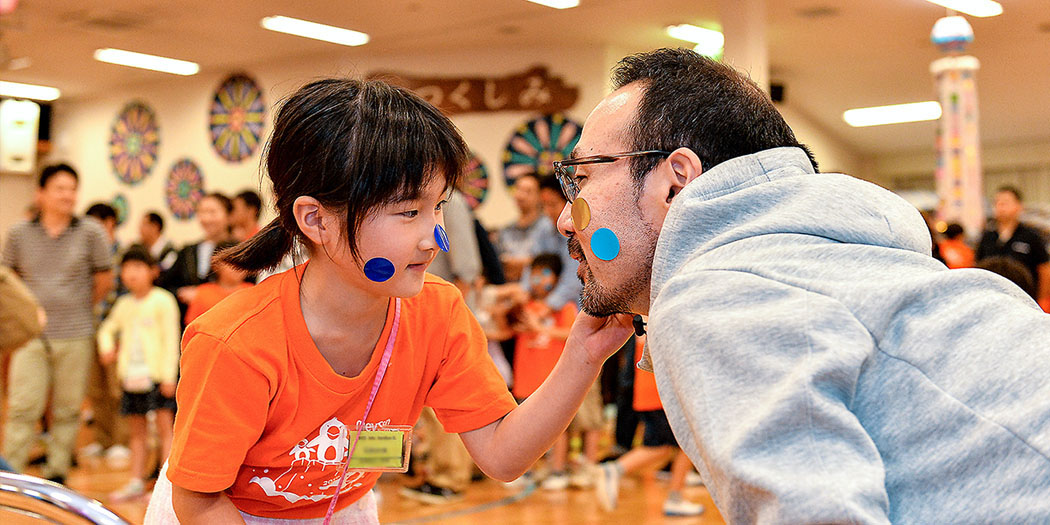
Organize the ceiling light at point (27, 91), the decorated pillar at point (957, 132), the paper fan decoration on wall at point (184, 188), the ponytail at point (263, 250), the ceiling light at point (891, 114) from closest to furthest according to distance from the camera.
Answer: the ponytail at point (263, 250) → the decorated pillar at point (957, 132) → the paper fan decoration on wall at point (184, 188) → the ceiling light at point (27, 91) → the ceiling light at point (891, 114)

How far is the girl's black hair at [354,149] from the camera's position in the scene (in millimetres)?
1353

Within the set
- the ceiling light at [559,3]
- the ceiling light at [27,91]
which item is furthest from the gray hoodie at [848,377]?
the ceiling light at [27,91]

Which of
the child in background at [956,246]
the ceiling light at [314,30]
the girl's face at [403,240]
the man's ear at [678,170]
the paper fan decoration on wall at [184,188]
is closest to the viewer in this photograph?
the man's ear at [678,170]

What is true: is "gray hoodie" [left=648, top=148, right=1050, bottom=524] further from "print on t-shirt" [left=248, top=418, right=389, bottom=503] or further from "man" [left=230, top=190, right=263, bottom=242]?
"man" [left=230, top=190, right=263, bottom=242]

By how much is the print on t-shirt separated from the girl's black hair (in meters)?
0.29

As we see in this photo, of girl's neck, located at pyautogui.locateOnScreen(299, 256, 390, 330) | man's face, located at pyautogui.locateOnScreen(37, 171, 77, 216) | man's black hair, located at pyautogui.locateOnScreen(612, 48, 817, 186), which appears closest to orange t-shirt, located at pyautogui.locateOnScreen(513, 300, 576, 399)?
man's face, located at pyautogui.locateOnScreen(37, 171, 77, 216)

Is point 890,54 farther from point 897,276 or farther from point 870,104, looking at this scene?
point 897,276

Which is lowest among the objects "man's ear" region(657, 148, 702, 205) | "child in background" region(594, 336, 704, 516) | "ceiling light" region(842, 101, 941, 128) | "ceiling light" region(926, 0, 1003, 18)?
"child in background" region(594, 336, 704, 516)

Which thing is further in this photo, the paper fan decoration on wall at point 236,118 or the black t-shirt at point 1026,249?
the paper fan decoration on wall at point 236,118

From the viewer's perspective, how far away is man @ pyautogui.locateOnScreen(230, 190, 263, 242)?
5008 mm

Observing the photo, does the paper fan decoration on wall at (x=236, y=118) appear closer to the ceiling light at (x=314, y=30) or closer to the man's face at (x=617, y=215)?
the ceiling light at (x=314, y=30)

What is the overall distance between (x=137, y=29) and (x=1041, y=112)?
11289 millimetres

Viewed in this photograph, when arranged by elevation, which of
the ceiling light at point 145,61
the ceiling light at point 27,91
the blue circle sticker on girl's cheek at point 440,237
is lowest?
the blue circle sticker on girl's cheek at point 440,237

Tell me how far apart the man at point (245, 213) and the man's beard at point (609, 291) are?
157 inches
